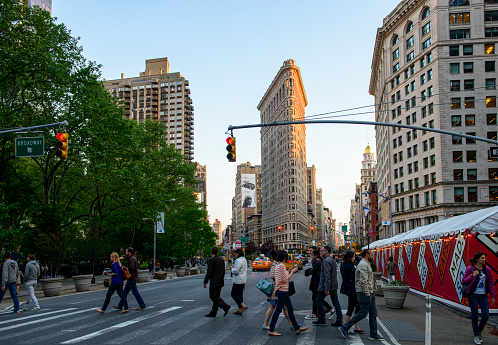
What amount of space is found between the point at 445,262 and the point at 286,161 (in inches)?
4582

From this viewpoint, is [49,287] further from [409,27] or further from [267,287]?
[409,27]

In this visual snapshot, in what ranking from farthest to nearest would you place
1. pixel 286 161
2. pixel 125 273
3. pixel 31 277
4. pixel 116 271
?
pixel 286 161 < pixel 31 277 < pixel 125 273 < pixel 116 271

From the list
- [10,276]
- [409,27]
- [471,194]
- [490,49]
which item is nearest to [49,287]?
[10,276]

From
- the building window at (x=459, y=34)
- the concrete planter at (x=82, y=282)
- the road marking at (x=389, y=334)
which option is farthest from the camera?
the building window at (x=459, y=34)

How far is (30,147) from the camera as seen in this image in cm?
1598

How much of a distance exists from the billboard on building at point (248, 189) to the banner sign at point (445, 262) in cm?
16877

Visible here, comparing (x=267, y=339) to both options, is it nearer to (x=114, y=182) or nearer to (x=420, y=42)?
(x=114, y=182)

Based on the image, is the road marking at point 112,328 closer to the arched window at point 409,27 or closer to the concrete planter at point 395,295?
the concrete planter at point 395,295

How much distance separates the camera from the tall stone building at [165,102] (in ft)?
410

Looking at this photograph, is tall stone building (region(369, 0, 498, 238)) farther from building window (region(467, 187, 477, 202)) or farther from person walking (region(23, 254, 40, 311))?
person walking (region(23, 254, 40, 311))

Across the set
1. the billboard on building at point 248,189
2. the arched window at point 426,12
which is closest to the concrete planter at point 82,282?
the arched window at point 426,12

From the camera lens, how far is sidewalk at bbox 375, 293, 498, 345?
30.6 feet

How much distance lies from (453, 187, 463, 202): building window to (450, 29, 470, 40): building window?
21.1 m

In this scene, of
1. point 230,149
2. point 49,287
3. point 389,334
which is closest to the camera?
point 389,334
